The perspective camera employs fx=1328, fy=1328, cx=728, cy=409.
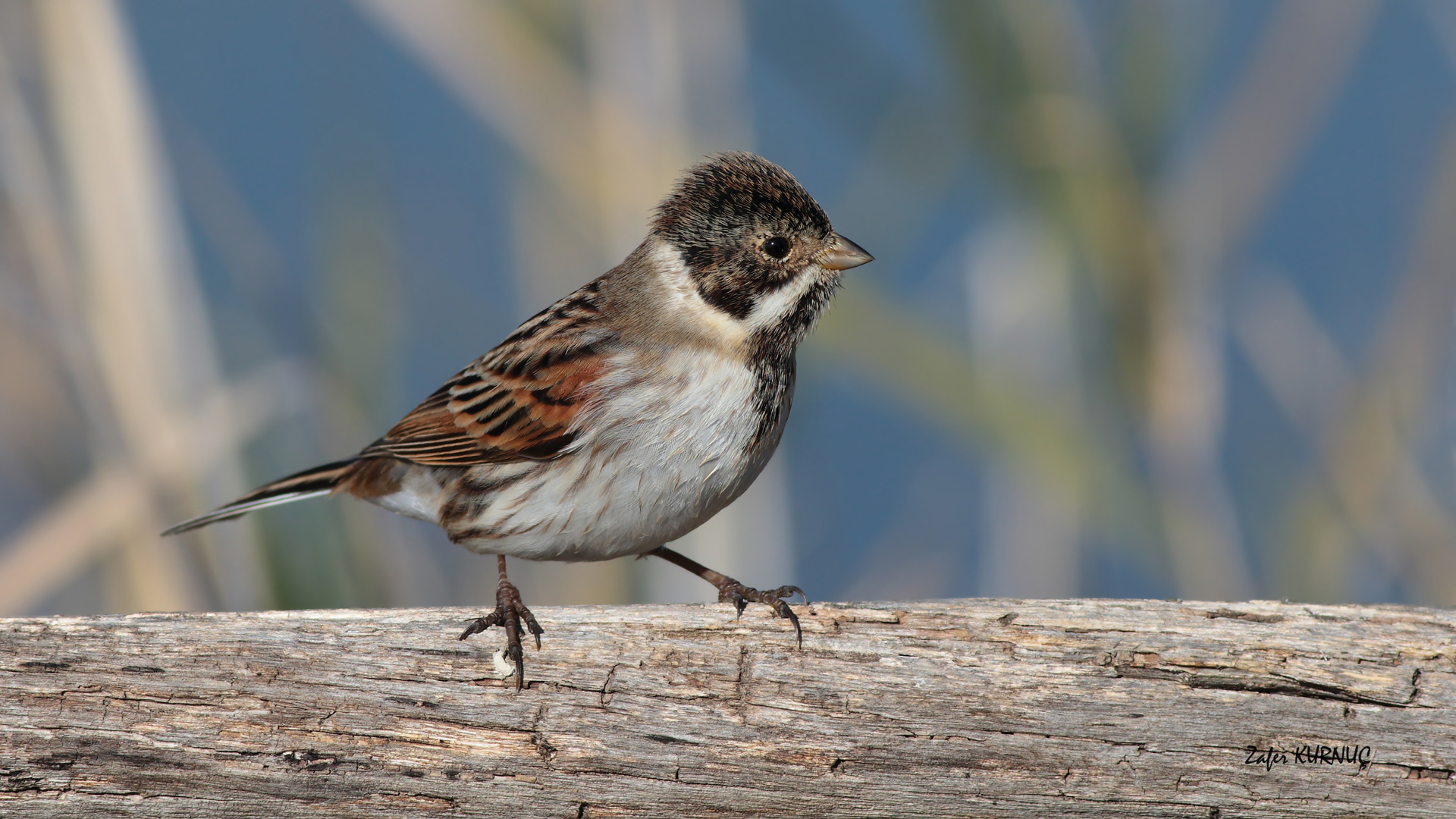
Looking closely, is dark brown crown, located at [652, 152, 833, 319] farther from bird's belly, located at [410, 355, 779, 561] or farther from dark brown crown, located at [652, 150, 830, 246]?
bird's belly, located at [410, 355, 779, 561]

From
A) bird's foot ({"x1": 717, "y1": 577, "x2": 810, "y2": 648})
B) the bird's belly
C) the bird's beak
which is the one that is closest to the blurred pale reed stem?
the bird's belly

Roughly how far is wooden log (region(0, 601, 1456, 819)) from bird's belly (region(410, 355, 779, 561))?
562mm

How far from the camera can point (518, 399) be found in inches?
136

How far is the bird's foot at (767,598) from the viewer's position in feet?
8.70

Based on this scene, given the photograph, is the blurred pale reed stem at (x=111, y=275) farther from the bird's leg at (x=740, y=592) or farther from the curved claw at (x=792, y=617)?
the curved claw at (x=792, y=617)

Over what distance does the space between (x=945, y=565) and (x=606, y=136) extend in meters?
2.20

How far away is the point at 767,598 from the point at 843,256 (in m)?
0.86

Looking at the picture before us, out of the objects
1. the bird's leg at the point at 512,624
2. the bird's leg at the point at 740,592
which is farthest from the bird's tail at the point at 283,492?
the bird's leg at the point at 512,624

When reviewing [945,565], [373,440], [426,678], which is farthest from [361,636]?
[945,565]

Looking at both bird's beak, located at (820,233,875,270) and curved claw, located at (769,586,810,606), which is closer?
curved claw, located at (769,586,810,606)

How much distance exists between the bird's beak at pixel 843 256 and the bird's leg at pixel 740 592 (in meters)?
0.79

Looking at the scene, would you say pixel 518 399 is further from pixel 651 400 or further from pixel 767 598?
pixel 767 598

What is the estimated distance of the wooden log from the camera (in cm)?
231

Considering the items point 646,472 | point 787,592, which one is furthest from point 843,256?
point 787,592
